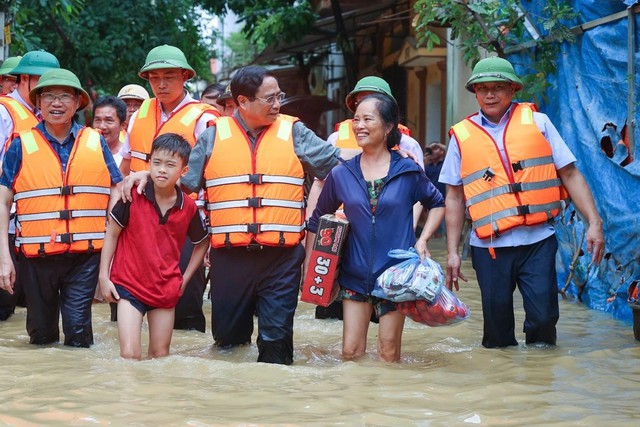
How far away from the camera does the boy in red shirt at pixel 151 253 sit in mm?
6121

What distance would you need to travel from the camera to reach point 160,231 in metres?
6.21

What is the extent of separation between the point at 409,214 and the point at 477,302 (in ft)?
14.5

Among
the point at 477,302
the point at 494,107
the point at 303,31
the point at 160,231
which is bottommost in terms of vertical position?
the point at 477,302

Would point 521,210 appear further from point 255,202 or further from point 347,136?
point 347,136

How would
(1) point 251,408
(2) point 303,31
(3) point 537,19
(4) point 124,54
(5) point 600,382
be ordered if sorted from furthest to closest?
(2) point 303,31 < (4) point 124,54 < (3) point 537,19 < (5) point 600,382 < (1) point 251,408

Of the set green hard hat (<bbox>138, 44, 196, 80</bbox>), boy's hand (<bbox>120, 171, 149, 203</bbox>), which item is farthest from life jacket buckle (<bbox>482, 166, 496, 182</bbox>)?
green hard hat (<bbox>138, 44, 196, 80</bbox>)

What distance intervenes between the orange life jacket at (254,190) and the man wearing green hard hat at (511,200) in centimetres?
117

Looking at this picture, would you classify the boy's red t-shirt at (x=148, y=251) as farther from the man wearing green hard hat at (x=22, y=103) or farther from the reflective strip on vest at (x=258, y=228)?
the man wearing green hard hat at (x=22, y=103)

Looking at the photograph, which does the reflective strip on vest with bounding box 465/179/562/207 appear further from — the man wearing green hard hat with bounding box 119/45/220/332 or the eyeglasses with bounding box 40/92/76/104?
the eyeglasses with bounding box 40/92/76/104

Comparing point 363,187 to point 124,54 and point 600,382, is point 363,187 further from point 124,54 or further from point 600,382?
point 124,54

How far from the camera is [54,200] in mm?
6832

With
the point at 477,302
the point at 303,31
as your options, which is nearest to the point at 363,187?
the point at 477,302

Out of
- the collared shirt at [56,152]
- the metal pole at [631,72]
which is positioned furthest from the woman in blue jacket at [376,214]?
the metal pole at [631,72]

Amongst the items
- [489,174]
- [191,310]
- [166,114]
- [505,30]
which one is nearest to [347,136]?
[166,114]
